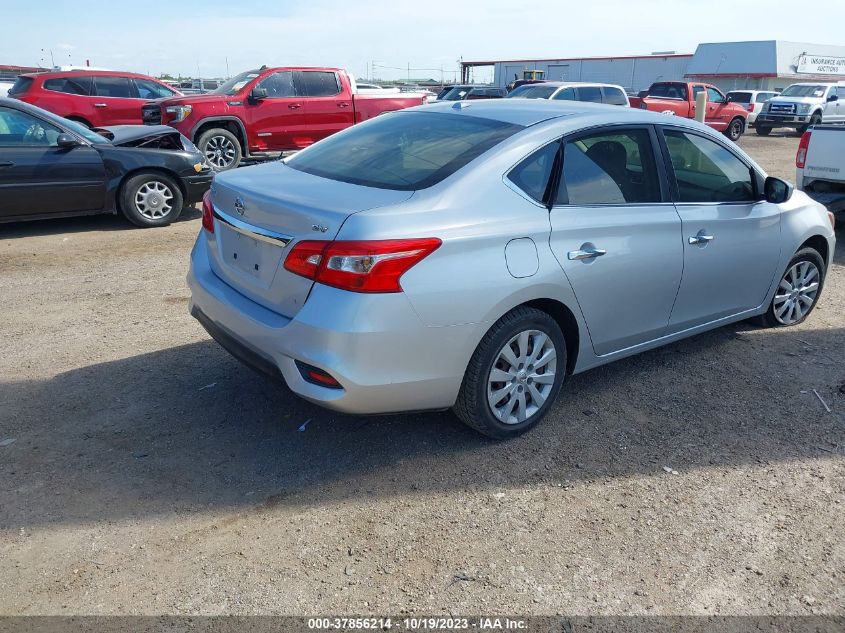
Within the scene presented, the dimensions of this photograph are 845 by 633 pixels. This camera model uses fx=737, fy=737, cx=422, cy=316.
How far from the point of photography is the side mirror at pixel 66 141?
7.87 metres

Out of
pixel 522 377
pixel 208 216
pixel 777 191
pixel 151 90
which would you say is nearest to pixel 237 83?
pixel 151 90

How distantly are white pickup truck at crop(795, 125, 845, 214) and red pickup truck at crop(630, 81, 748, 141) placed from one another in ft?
33.5

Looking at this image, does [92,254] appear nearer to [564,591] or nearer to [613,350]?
[613,350]

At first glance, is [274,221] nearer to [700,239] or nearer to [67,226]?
[700,239]

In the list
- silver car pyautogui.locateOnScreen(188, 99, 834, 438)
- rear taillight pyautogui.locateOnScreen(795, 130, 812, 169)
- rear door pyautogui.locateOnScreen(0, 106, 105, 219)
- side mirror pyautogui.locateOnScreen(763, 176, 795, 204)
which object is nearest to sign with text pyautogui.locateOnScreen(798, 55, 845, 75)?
rear taillight pyautogui.locateOnScreen(795, 130, 812, 169)

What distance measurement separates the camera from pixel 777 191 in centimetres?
483

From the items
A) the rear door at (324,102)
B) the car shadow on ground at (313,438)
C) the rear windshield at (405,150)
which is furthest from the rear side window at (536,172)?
the rear door at (324,102)

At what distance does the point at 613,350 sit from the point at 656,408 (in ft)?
1.45

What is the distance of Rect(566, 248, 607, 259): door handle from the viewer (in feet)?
12.1

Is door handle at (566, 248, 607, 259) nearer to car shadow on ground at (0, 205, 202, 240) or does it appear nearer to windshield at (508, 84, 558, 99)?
car shadow on ground at (0, 205, 202, 240)

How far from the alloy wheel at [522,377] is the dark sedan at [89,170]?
622 centimetres

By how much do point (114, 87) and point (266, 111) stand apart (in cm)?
386

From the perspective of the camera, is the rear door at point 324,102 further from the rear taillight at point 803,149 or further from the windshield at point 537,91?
the rear taillight at point 803,149

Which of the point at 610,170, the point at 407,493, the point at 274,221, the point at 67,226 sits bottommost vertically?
Result: the point at 407,493
